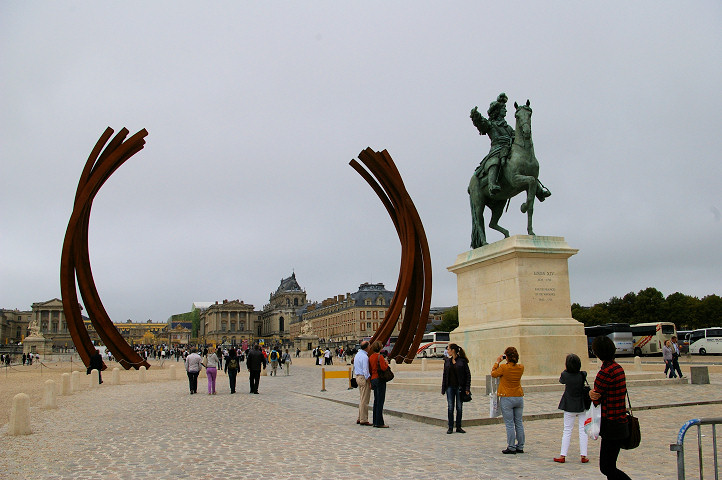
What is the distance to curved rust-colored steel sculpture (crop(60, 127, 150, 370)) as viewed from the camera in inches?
1064

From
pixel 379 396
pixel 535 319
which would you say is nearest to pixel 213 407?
pixel 379 396

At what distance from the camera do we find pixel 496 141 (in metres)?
17.3

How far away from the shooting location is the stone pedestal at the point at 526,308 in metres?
14.7

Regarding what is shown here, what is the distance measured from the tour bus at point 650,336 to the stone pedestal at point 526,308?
31.6m

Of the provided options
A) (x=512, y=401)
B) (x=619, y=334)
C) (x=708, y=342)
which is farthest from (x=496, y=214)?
(x=708, y=342)

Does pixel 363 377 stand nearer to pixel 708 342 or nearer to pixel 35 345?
pixel 708 342

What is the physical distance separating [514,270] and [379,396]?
21.5ft

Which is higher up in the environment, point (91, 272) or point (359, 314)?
point (91, 272)

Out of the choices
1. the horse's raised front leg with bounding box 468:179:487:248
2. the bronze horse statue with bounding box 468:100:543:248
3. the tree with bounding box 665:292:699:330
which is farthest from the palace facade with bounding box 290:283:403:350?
the bronze horse statue with bounding box 468:100:543:248

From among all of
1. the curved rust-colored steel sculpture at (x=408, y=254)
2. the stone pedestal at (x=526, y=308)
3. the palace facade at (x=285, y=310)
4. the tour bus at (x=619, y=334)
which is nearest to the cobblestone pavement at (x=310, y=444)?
the stone pedestal at (x=526, y=308)

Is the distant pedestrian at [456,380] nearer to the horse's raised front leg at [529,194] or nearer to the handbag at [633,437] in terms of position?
the handbag at [633,437]

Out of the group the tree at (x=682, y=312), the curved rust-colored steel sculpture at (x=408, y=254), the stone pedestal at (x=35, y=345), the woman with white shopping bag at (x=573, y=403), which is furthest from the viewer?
the stone pedestal at (x=35, y=345)

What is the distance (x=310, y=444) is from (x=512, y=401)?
293cm

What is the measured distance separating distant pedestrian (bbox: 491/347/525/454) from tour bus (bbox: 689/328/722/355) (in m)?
43.1
